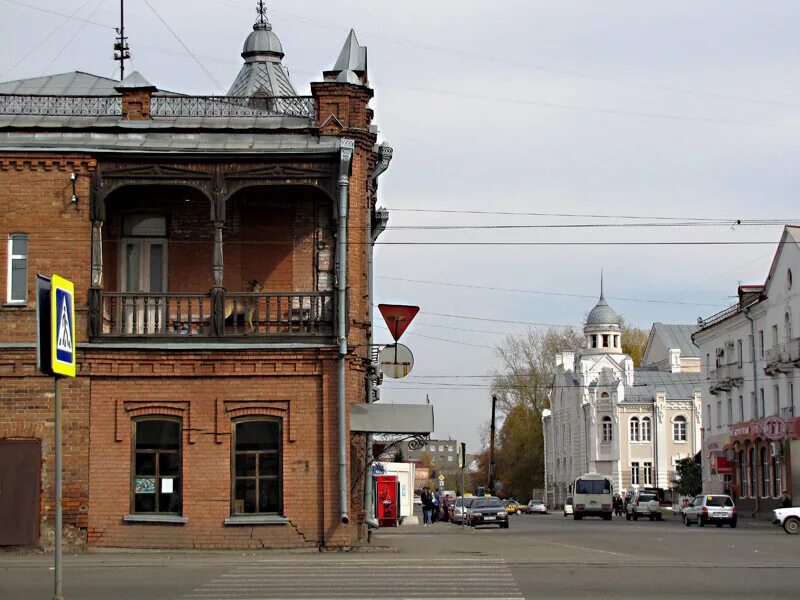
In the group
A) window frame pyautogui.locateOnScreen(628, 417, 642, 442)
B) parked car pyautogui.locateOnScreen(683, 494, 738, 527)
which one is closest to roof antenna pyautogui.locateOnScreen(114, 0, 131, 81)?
parked car pyautogui.locateOnScreen(683, 494, 738, 527)

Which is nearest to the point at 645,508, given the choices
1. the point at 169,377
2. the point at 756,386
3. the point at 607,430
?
the point at 756,386

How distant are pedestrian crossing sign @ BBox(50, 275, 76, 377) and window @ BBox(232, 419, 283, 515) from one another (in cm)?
1379

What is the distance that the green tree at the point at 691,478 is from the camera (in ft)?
276

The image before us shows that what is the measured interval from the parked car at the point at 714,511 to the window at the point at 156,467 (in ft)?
104

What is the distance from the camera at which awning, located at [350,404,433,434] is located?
27312 mm

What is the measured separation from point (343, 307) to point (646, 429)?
86.9 metres

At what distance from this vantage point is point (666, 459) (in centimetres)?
10969

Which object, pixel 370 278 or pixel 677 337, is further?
pixel 677 337

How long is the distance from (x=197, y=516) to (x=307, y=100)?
9265mm

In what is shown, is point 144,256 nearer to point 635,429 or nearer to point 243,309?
point 243,309

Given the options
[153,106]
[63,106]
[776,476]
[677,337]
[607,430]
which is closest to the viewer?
[63,106]

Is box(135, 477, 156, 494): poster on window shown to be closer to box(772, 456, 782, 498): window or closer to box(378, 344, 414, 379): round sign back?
box(378, 344, 414, 379): round sign back

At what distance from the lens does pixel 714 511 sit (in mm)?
53406

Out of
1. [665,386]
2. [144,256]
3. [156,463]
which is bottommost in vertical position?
[156,463]
